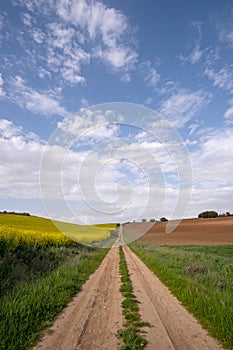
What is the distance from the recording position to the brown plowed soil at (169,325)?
4.78 meters

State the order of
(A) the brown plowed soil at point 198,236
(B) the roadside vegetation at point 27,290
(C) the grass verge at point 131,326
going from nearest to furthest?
(C) the grass verge at point 131,326 → (B) the roadside vegetation at point 27,290 → (A) the brown plowed soil at point 198,236

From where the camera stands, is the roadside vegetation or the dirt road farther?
the roadside vegetation

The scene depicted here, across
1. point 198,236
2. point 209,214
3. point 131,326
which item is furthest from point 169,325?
point 209,214

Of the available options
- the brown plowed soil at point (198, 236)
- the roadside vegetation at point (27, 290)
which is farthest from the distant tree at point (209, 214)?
the roadside vegetation at point (27, 290)

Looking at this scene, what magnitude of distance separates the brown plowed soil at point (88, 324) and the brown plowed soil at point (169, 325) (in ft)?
2.23

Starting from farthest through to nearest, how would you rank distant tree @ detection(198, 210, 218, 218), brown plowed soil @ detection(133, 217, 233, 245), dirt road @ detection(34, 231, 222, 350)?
distant tree @ detection(198, 210, 218, 218), brown plowed soil @ detection(133, 217, 233, 245), dirt road @ detection(34, 231, 222, 350)

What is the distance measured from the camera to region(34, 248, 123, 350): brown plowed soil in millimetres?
4844

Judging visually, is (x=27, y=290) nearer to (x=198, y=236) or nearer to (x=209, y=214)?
(x=198, y=236)

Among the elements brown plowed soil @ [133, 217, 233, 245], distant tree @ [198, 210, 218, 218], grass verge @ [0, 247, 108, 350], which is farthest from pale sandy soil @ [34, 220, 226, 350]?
distant tree @ [198, 210, 218, 218]

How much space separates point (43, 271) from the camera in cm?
1179

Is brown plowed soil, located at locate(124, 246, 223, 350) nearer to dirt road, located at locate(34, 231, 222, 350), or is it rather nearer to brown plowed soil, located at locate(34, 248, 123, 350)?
dirt road, located at locate(34, 231, 222, 350)

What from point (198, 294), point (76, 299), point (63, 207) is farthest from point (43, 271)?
point (63, 207)

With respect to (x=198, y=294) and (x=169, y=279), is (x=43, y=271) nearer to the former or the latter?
(x=169, y=279)

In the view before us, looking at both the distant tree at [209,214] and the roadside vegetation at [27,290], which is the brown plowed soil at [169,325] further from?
the distant tree at [209,214]
